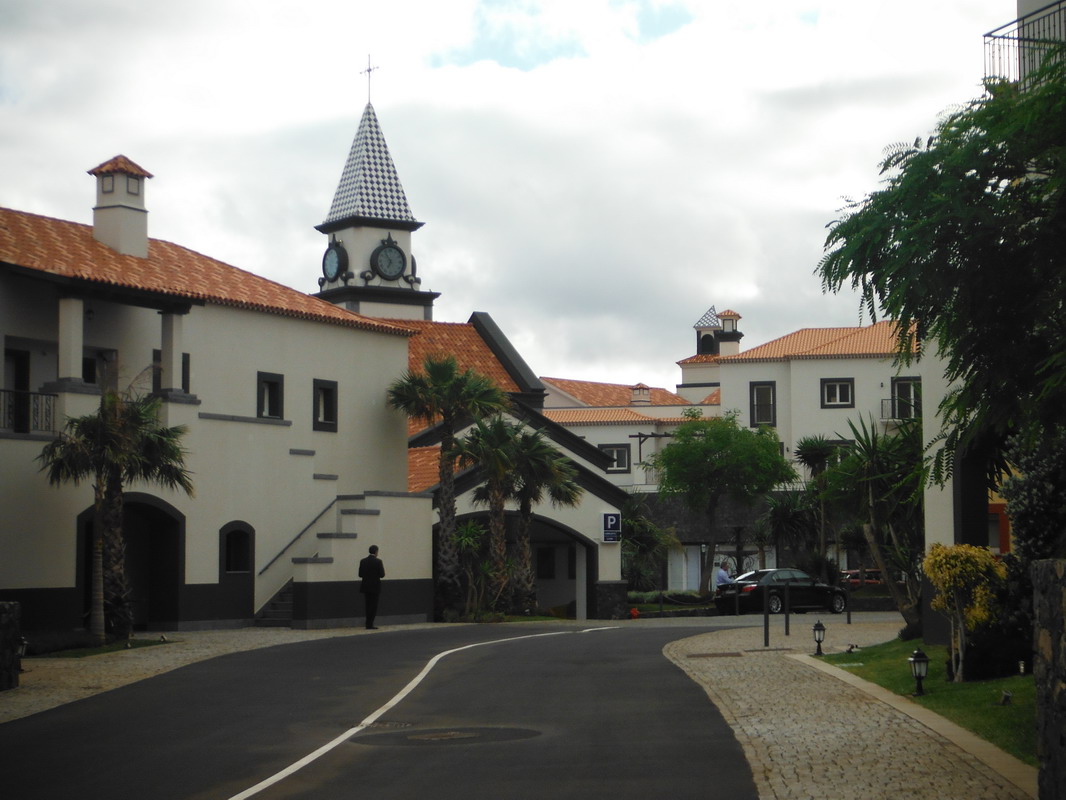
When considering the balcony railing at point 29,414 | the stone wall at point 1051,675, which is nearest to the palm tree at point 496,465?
the balcony railing at point 29,414

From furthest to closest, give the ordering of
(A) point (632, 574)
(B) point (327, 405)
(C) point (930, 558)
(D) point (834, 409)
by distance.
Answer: (D) point (834, 409)
(A) point (632, 574)
(B) point (327, 405)
(C) point (930, 558)

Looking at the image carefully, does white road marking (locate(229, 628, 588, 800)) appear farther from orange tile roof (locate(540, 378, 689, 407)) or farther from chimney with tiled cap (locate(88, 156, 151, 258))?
orange tile roof (locate(540, 378, 689, 407))

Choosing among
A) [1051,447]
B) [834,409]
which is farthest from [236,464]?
[834,409]

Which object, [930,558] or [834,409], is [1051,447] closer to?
[930,558]

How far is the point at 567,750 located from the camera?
12.5m

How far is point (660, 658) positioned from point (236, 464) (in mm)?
14760

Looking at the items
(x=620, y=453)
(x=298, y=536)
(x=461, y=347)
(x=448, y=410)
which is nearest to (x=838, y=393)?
(x=620, y=453)

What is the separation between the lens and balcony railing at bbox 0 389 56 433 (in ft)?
94.8

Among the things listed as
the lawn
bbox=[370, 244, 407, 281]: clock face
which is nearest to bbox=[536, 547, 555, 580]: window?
bbox=[370, 244, 407, 281]: clock face

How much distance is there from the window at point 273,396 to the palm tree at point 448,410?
Result: 3.71 metres

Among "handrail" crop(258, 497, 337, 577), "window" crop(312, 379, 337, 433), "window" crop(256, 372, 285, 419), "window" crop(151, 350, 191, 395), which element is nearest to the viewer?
"window" crop(151, 350, 191, 395)

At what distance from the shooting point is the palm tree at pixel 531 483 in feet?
127

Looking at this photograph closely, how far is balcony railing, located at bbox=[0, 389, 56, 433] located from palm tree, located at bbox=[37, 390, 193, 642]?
4.93ft

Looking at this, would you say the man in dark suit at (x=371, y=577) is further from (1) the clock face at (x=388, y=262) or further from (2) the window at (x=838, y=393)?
(2) the window at (x=838, y=393)
